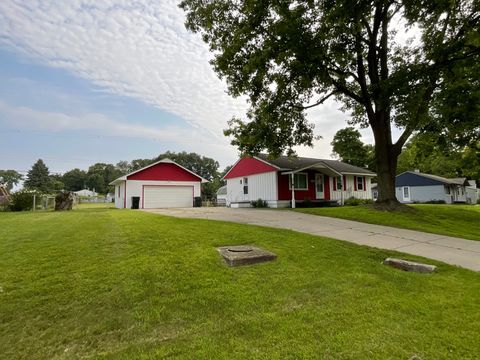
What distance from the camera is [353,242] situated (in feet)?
24.2

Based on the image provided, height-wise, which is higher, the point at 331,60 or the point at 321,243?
the point at 331,60

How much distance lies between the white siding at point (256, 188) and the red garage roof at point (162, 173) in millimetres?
3715

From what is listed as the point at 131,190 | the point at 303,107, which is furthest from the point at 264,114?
the point at 131,190

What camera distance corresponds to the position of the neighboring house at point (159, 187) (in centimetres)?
2350

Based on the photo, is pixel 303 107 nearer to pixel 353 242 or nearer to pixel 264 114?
pixel 264 114

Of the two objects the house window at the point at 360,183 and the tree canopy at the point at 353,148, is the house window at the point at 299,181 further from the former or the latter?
the tree canopy at the point at 353,148

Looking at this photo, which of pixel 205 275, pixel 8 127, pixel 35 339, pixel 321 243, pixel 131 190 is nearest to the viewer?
pixel 35 339

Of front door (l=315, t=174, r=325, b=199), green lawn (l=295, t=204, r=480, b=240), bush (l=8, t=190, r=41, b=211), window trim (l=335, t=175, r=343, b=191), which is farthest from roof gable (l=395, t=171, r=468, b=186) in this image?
bush (l=8, t=190, r=41, b=211)

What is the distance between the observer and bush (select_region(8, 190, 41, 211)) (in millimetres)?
18922

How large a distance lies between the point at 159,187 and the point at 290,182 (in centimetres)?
1160

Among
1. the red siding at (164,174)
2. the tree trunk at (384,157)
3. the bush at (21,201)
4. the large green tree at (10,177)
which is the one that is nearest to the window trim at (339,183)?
the tree trunk at (384,157)

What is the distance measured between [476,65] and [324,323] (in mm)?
16143

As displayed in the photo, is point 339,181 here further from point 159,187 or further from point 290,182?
point 159,187

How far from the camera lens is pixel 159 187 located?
24.6 meters
